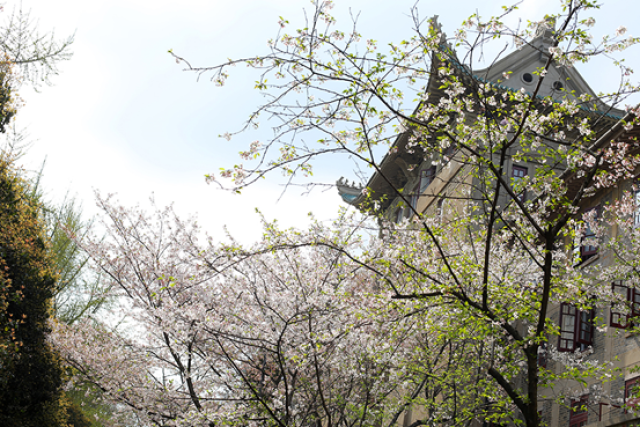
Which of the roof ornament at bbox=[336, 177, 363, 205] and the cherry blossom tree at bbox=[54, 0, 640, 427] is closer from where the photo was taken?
the cherry blossom tree at bbox=[54, 0, 640, 427]

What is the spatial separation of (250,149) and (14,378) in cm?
1024

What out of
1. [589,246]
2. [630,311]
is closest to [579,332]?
[630,311]

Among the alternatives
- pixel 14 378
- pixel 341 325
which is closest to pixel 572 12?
pixel 341 325

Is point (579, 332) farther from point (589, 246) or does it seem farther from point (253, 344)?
point (253, 344)

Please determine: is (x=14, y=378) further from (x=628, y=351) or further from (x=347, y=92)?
(x=628, y=351)

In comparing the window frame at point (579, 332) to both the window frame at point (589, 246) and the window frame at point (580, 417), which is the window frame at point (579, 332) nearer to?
the window frame at point (580, 417)

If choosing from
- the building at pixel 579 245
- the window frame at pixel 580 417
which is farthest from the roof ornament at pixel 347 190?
the window frame at pixel 580 417

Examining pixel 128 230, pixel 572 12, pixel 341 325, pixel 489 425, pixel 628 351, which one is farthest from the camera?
pixel 128 230

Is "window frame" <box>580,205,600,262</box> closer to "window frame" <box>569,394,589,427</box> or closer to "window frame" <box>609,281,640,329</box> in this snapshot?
"window frame" <box>609,281,640,329</box>

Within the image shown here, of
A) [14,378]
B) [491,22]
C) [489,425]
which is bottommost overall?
[14,378]

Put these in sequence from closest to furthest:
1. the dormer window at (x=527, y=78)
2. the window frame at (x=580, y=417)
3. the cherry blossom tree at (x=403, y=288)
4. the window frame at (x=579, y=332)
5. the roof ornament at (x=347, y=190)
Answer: the cherry blossom tree at (x=403, y=288)
the window frame at (x=580, y=417)
the window frame at (x=579, y=332)
the dormer window at (x=527, y=78)
the roof ornament at (x=347, y=190)

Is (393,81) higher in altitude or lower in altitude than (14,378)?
higher

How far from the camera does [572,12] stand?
674cm

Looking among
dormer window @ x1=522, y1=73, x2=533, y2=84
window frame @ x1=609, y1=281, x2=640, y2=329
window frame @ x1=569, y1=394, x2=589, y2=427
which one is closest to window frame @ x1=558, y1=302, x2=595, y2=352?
window frame @ x1=609, y1=281, x2=640, y2=329
